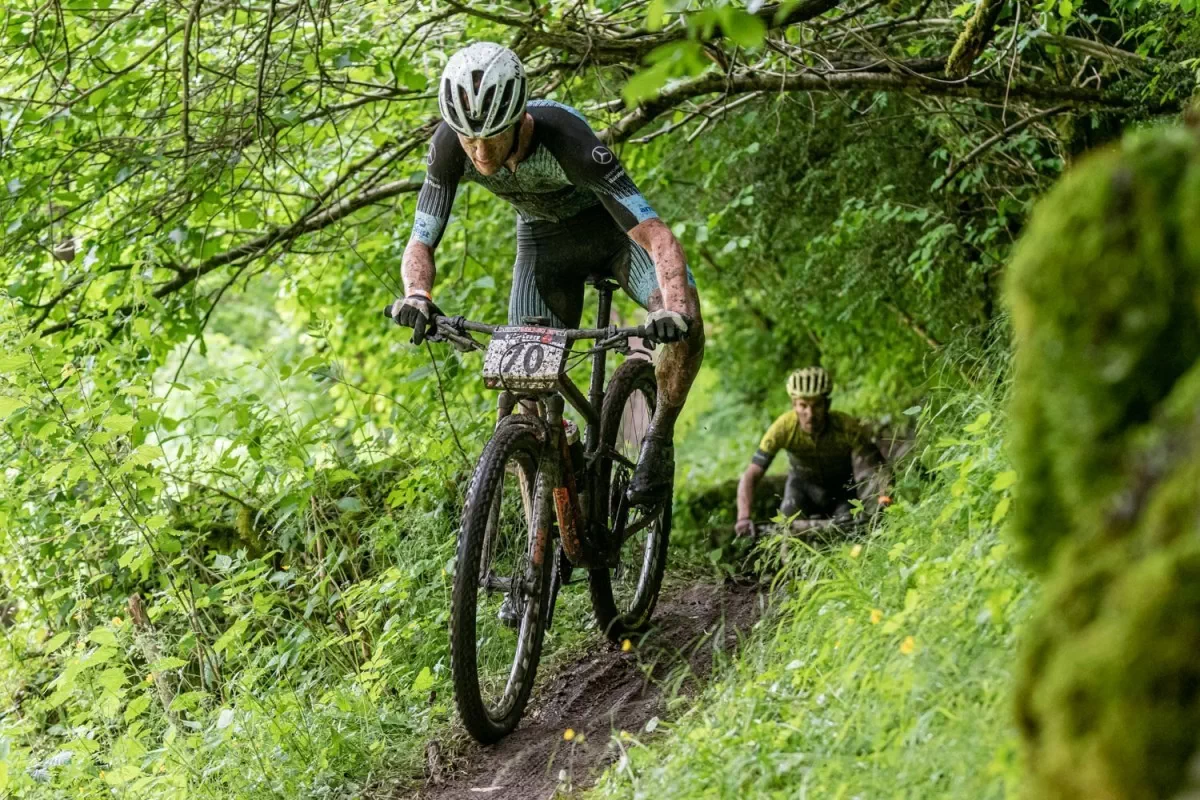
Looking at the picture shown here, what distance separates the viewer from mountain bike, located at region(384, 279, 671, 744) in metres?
4.43

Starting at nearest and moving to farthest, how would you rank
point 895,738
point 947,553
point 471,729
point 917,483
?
point 895,738 < point 947,553 < point 471,729 < point 917,483

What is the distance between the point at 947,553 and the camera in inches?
160

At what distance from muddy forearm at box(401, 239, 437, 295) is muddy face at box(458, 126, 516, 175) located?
409mm

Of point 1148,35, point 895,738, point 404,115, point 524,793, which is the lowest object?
point 524,793

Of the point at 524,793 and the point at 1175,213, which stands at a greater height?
the point at 1175,213

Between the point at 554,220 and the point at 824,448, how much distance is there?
3.17 metres

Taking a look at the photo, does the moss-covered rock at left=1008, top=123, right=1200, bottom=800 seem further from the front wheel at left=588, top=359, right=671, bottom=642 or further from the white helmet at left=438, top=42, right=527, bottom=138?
the front wheel at left=588, top=359, right=671, bottom=642

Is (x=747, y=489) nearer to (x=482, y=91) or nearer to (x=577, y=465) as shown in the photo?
(x=577, y=465)

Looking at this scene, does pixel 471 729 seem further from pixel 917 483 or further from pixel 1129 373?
pixel 1129 373

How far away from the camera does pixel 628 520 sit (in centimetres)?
567

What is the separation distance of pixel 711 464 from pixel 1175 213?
1161 cm

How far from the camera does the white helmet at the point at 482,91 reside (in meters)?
4.50

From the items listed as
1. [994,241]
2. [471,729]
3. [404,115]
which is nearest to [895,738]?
[471,729]

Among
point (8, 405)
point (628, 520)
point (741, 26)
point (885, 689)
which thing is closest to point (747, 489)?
point (628, 520)
